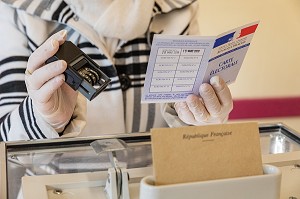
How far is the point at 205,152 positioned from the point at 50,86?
34 cm

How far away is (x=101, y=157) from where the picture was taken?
1.98 ft

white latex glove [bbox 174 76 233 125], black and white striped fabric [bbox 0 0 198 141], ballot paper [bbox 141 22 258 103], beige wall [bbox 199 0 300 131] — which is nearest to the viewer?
ballot paper [bbox 141 22 258 103]

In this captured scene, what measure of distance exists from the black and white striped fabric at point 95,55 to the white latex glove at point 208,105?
72 millimetres

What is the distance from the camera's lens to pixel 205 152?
1.46 ft

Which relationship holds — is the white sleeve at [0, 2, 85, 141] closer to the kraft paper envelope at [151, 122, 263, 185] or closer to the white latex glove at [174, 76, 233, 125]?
the white latex glove at [174, 76, 233, 125]

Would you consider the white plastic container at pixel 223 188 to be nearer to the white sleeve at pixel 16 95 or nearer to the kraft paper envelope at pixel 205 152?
the kraft paper envelope at pixel 205 152

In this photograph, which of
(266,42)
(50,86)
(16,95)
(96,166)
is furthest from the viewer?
(266,42)

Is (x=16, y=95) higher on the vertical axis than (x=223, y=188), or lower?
higher

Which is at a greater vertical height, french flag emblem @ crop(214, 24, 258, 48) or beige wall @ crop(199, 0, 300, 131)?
beige wall @ crop(199, 0, 300, 131)

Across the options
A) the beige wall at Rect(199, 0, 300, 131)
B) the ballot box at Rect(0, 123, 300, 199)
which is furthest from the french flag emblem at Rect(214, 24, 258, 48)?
the beige wall at Rect(199, 0, 300, 131)

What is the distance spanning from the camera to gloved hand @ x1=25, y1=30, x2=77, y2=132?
25.5 inches

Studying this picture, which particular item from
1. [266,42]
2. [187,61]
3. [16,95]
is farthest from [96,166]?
[266,42]

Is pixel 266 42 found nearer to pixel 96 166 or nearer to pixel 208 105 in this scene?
pixel 208 105

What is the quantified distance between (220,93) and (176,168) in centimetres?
35
